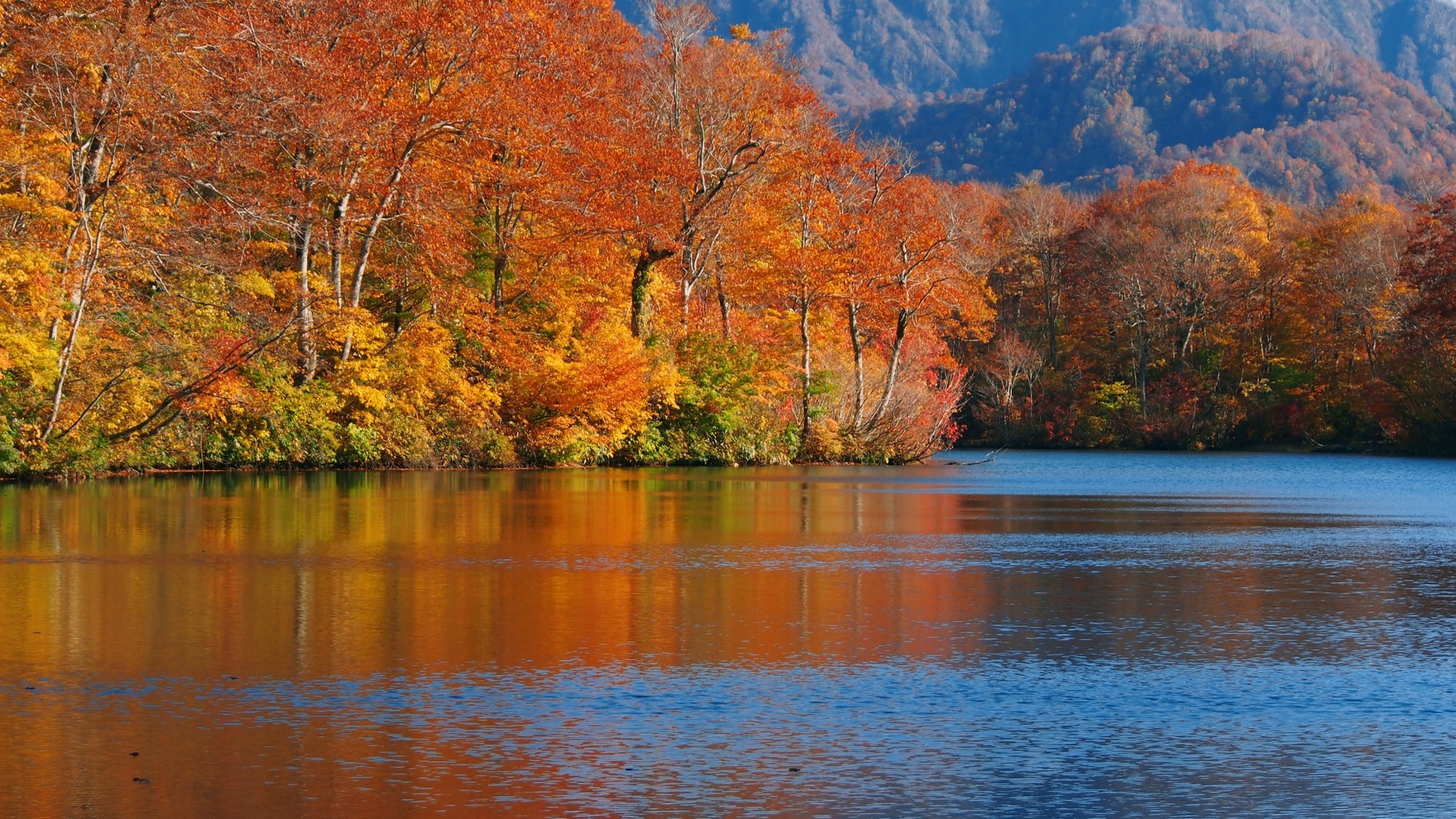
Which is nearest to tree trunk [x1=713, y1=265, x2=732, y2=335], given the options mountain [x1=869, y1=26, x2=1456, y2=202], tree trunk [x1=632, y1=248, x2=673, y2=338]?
tree trunk [x1=632, y1=248, x2=673, y2=338]

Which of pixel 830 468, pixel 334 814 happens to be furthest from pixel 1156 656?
pixel 830 468

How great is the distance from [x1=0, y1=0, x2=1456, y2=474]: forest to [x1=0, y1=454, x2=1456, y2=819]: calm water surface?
37.7ft

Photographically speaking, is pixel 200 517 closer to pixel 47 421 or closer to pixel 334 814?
pixel 47 421

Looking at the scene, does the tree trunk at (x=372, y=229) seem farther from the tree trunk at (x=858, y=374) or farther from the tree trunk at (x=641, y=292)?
the tree trunk at (x=858, y=374)

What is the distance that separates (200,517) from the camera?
1828 centimetres

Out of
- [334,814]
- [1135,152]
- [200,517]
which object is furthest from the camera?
[1135,152]

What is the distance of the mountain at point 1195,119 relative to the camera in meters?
104

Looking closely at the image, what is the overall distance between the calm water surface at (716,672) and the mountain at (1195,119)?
88.0 m

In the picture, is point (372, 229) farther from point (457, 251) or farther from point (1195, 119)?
point (1195, 119)

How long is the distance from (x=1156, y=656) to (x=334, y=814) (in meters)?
5.19

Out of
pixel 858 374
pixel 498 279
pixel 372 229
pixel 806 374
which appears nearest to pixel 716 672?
pixel 372 229

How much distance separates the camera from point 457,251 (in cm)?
→ 3578

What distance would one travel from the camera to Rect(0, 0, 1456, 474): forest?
27.1m

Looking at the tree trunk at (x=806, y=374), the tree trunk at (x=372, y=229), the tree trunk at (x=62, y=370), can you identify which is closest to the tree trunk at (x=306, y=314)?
the tree trunk at (x=372, y=229)
